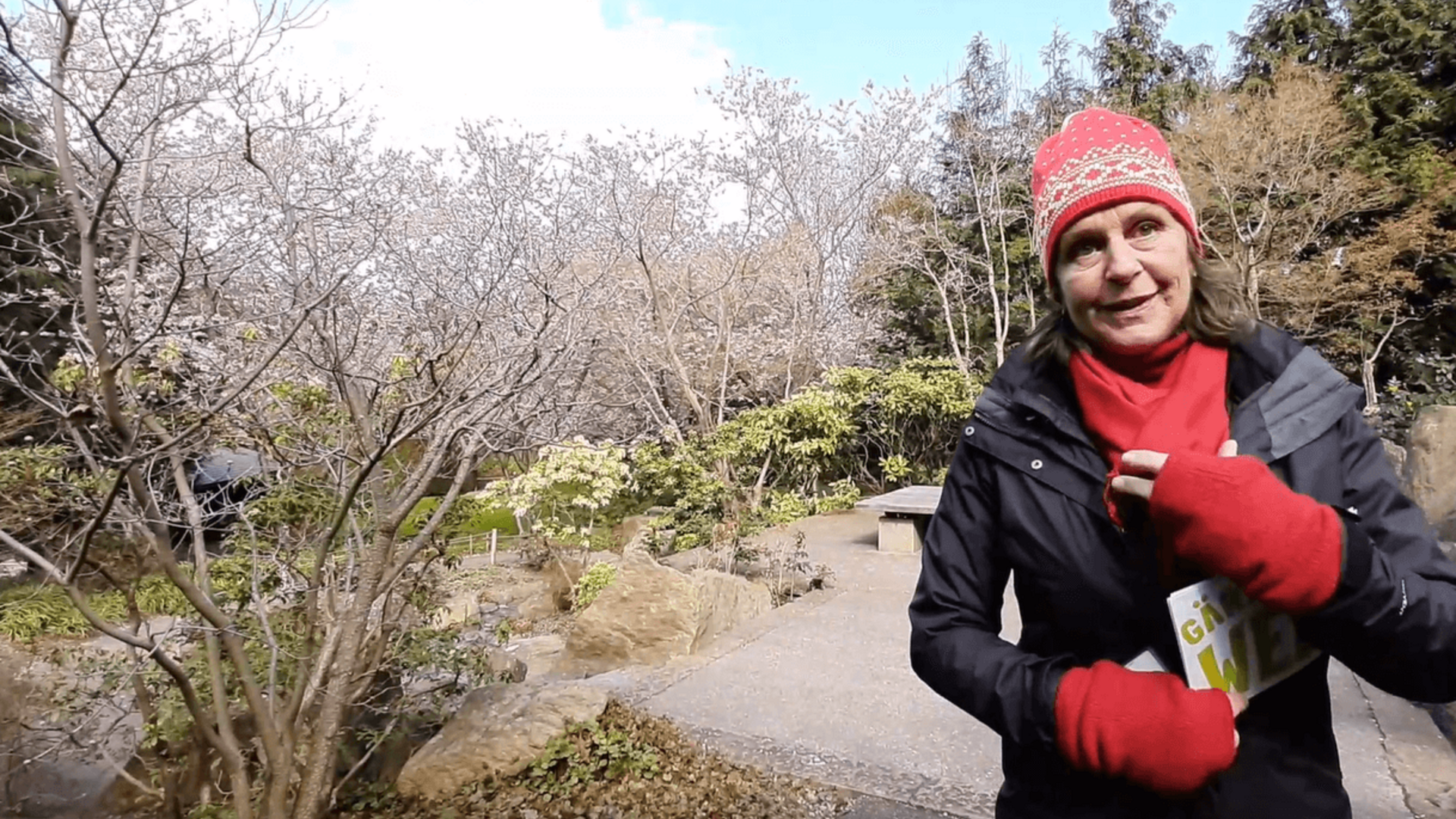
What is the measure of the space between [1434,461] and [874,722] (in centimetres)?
420

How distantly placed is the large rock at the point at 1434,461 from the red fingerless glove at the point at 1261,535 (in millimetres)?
5263

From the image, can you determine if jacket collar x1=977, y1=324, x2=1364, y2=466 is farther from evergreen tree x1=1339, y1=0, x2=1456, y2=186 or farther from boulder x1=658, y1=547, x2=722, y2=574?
evergreen tree x1=1339, y1=0, x2=1456, y2=186

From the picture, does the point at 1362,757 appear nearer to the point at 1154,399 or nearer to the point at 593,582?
the point at 1154,399

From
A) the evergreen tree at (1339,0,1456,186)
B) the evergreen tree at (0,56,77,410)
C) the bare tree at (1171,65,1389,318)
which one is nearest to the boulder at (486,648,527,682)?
the evergreen tree at (0,56,77,410)

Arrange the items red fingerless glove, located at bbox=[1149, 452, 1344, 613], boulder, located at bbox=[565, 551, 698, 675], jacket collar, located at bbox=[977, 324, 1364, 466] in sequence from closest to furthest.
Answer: red fingerless glove, located at bbox=[1149, 452, 1344, 613]
jacket collar, located at bbox=[977, 324, 1364, 466]
boulder, located at bbox=[565, 551, 698, 675]

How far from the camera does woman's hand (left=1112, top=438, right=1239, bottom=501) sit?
80 centimetres

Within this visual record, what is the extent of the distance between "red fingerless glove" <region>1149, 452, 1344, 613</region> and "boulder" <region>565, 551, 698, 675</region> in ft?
12.5

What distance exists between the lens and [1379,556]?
30.0 inches

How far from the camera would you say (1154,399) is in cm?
94

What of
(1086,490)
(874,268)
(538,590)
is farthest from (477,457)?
(874,268)

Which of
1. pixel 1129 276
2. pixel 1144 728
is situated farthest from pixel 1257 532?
pixel 1129 276

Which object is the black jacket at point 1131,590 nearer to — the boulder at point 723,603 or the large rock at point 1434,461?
the boulder at point 723,603

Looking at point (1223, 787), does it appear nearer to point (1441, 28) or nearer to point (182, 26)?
point (182, 26)

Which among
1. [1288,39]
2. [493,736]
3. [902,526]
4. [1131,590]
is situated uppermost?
[1288,39]
